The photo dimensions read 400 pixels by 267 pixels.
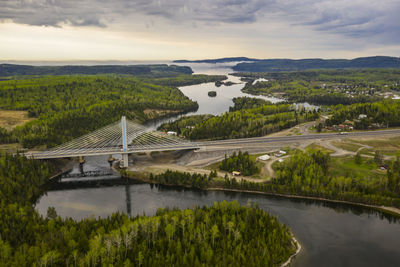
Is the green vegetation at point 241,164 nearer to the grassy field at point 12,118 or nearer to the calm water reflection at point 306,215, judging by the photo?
the calm water reflection at point 306,215

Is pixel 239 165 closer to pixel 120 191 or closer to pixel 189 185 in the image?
pixel 189 185

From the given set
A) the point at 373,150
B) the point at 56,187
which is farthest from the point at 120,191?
the point at 373,150

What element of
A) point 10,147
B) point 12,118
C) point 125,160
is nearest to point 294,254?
point 125,160

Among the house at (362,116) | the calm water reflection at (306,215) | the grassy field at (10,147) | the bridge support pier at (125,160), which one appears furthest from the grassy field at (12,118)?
the house at (362,116)

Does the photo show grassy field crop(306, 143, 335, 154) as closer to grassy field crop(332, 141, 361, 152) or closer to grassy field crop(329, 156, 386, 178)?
grassy field crop(332, 141, 361, 152)

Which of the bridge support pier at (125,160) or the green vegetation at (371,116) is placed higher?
the green vegetation at (371,116)

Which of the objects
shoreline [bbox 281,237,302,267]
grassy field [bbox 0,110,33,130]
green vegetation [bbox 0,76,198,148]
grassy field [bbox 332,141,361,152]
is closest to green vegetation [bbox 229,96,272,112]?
green vegetation [bbox 0,76,198,148]
